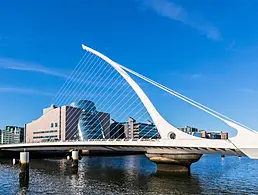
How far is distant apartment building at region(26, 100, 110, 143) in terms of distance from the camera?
129125 millimetres

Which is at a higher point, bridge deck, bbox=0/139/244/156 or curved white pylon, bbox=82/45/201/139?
curved white pylon, bbox=82/45/201/139

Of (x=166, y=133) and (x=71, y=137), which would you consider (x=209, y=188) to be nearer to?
(x=166, y=133)

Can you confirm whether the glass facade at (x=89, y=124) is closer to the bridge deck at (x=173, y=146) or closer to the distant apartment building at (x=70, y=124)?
the distant apartment building at (x=70, y=124)

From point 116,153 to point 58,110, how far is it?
131ft

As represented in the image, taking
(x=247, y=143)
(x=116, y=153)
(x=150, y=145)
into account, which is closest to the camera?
(x=247, y=143)

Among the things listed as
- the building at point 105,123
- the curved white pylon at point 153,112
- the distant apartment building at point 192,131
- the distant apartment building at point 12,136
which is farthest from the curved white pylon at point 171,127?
the distant apartment building at point 12,136

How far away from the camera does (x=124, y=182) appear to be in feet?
118

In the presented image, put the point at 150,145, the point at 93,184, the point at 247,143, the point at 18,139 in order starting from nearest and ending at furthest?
1. the point at 247,143
2. the point at 93,184
3. the point at 150,145
4. the point at 18,139

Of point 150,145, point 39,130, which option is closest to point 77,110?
point 39,130

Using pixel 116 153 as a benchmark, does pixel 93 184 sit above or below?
above

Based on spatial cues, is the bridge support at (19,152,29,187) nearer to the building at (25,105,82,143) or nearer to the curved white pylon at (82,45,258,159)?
the curved white pylon at (82,45,258,159)

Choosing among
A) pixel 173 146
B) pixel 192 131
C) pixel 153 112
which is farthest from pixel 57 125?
pixel 173 146

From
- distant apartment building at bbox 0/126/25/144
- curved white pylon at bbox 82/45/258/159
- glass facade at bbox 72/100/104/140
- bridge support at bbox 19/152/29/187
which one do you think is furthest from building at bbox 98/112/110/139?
bridge support at bbox 19/152/29/187

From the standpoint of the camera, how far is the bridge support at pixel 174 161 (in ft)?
137
